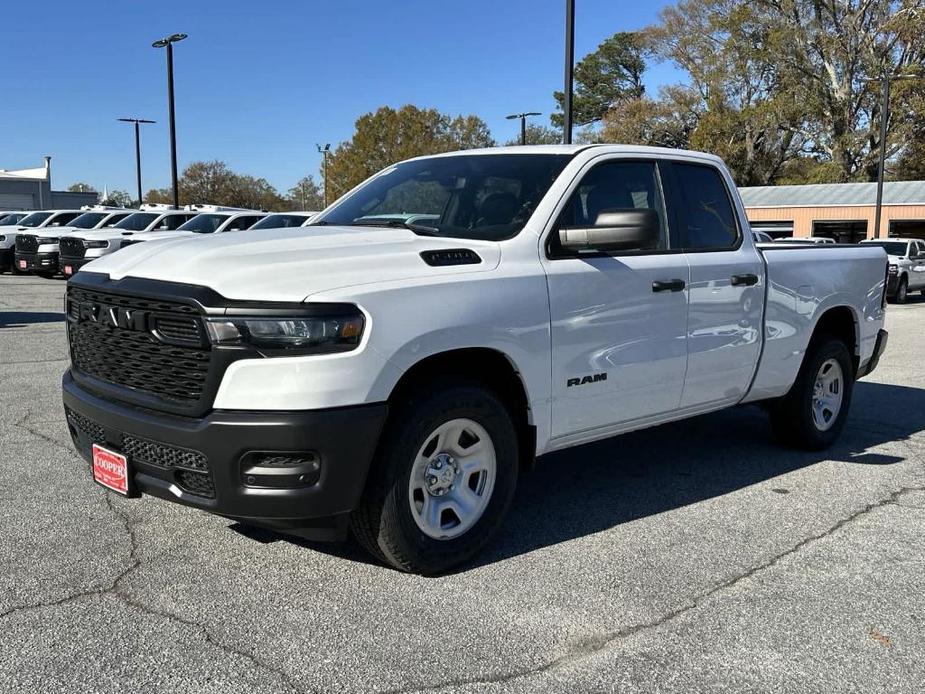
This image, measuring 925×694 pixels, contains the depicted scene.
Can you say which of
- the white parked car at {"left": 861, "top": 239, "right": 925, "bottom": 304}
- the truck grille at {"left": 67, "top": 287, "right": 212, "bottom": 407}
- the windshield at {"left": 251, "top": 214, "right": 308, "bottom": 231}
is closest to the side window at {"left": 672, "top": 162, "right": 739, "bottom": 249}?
the truck grille at {"left": 67, "top": 287, "right": 212, "bottom": 407}

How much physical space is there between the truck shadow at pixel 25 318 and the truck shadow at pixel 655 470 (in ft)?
32.3

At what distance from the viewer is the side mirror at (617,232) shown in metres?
4.23

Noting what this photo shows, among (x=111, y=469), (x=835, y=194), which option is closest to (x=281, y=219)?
(x=111, y=469)

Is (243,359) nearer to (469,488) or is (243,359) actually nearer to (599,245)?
(469,488)

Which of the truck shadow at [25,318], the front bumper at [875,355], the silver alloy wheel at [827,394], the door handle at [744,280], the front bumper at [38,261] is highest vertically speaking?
the door handle at [744,280]

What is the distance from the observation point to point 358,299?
3.49 m

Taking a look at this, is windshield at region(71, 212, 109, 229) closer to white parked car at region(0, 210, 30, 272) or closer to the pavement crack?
white parked car at region(0, 210, 30, 272)

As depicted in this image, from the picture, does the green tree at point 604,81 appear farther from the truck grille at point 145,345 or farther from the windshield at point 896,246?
the truck grille at point 145,345

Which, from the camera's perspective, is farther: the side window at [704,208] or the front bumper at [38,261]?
the front bumper at [38,261]

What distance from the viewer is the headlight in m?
3.37

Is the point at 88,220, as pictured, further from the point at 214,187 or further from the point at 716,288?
the point at 214,187

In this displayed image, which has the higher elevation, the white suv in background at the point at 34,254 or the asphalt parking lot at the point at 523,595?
the white suv in background at the point at 34,254

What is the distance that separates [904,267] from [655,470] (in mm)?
19348

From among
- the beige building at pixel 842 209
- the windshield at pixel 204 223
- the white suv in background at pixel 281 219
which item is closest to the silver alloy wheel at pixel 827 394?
the white suv in background at pixel 281 219
